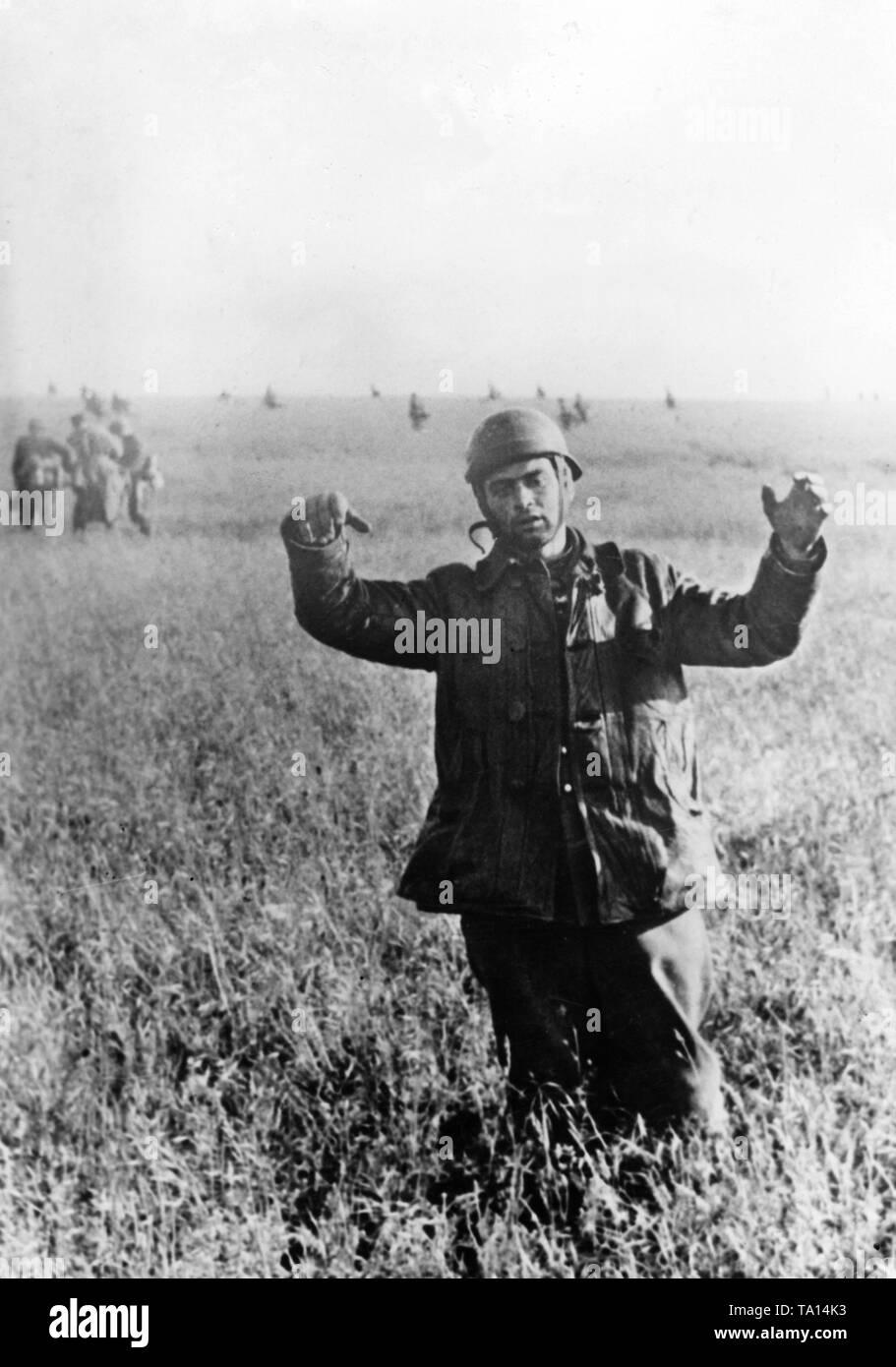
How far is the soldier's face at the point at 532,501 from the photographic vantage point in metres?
3.46

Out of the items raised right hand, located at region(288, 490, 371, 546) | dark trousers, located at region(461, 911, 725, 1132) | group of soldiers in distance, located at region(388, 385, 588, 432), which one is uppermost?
group of soldiers in distance, located at region(388, 385, 588, 432)

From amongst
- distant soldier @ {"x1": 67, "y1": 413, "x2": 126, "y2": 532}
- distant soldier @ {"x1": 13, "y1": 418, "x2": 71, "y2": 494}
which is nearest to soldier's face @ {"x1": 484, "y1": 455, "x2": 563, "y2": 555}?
distant soldier @ {"x1": 67, "y1": 413, "x2": 126, "y2": 532}

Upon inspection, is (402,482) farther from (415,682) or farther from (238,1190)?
A: (238,1190)

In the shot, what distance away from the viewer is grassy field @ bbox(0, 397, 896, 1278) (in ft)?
11.2

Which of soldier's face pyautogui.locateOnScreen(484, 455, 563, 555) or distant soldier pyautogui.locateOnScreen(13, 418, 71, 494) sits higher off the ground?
distant soldier pyautogui.locateOnScreen(13, 418, 71, 494)

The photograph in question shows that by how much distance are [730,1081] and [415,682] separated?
1.41 metres

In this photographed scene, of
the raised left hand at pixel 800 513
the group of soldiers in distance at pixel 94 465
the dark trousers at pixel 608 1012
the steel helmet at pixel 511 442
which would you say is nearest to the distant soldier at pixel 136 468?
the group of soldiers in distance at pixel 94 465

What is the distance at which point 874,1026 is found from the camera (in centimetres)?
355

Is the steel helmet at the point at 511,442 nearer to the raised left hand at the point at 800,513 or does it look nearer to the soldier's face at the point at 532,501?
the soldier's face at the point at 532,501

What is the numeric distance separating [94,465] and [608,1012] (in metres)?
2.11

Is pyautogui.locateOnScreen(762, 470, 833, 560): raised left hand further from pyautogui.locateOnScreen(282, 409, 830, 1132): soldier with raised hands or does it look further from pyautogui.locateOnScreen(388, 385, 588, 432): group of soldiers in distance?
pyautogui.locateOnScreen(388, 385, 588, 432): group of soldiers in distance

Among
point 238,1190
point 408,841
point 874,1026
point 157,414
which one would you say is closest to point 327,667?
point 408,841

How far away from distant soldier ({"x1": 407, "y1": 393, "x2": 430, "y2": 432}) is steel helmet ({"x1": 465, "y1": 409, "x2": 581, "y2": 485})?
0.54 feet

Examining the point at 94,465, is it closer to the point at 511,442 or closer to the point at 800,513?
the point at 511,442
